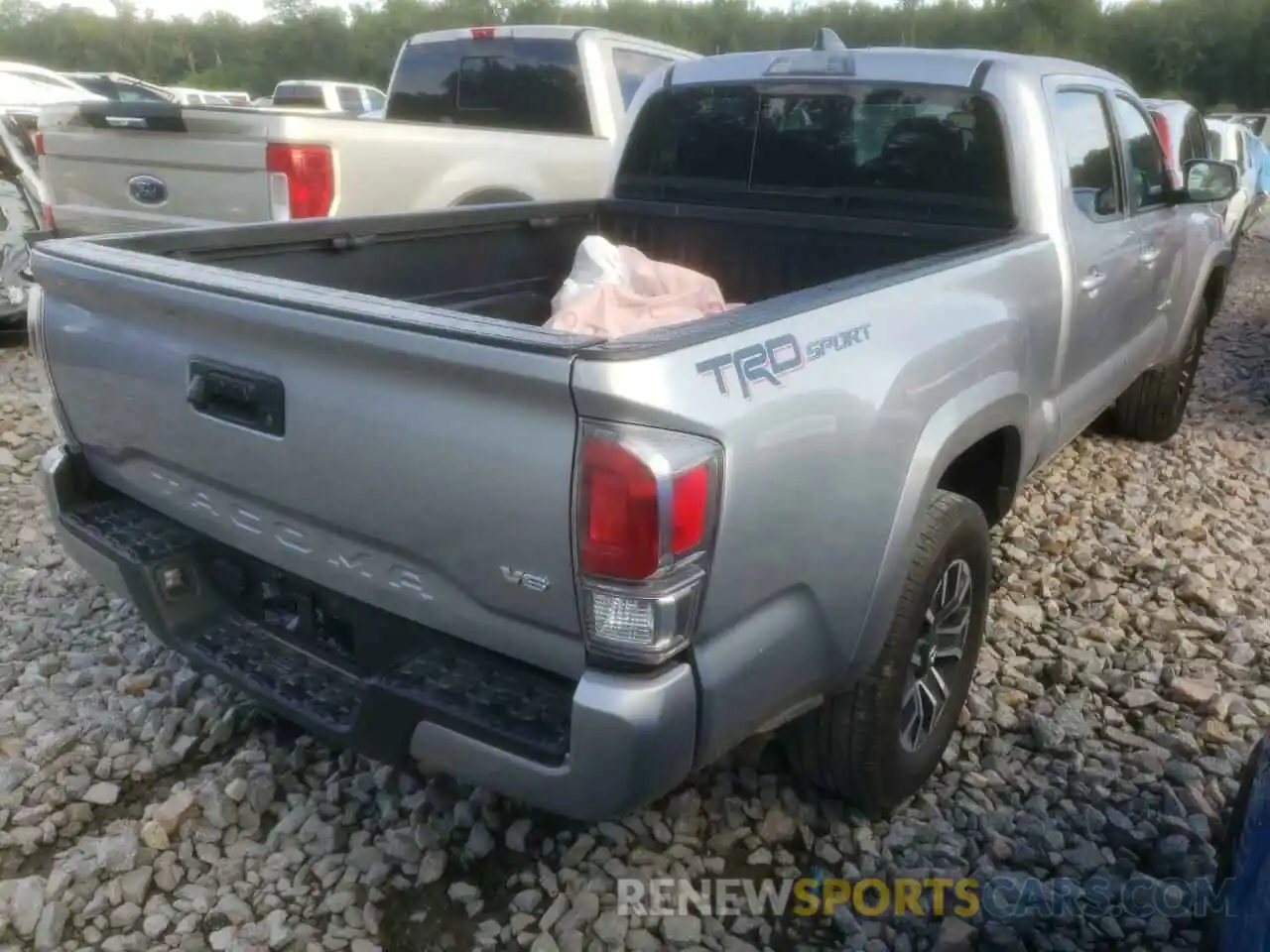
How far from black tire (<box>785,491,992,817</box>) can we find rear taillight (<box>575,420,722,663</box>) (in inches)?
30.4

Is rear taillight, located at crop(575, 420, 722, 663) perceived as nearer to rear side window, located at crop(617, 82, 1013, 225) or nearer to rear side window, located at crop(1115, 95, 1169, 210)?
rear side window, located at crop(617, 82, 1013, 225)

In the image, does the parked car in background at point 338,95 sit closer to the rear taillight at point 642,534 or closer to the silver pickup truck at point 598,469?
the silver pickup truck at point 598,469

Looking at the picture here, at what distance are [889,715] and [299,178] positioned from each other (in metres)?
3.89

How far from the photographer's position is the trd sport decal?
6.17 ft

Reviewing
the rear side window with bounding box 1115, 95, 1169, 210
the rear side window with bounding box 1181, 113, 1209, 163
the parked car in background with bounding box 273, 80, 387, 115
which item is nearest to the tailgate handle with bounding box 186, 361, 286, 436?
the rear side window with bounding box 1115, 95, 1169, 210

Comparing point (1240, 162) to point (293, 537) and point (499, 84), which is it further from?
point (293, 537)

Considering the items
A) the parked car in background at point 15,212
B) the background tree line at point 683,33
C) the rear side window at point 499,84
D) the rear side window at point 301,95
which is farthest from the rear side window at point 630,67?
the background tree line at point 683,33

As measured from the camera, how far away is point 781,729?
2.66 metres

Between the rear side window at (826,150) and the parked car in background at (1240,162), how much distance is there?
818 cm

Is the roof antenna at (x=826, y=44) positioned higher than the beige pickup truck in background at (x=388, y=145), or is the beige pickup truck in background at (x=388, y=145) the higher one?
the roof antenna at (x=826, y=44)


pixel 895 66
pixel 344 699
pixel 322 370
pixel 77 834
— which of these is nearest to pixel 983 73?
pixel 895 66

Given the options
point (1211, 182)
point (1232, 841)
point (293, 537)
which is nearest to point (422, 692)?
point (293, 537)

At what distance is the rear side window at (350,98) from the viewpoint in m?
19.5

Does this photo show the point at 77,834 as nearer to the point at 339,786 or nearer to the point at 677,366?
the point at 339,786
